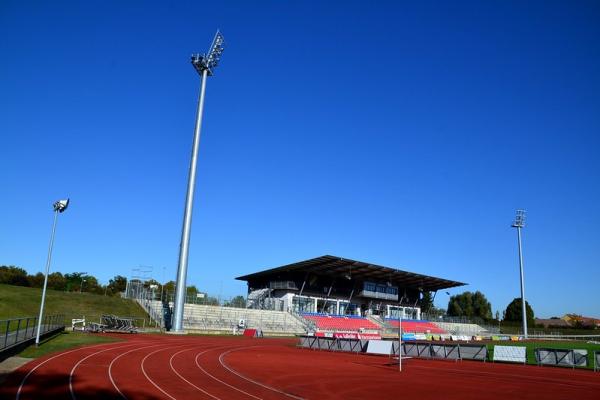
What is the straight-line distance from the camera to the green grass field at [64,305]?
42.4 m

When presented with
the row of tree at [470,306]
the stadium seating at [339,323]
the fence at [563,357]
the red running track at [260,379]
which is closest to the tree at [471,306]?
the row of tree at [470,306]

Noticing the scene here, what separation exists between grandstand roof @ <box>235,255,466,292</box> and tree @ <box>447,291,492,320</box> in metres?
46.6

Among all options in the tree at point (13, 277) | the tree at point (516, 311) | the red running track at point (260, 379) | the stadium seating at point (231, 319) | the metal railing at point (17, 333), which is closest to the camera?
the red running track at point (260, 379)

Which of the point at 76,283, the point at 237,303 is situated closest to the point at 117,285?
the point at 76,283

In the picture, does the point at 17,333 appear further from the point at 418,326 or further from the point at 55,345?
the point at 418,326

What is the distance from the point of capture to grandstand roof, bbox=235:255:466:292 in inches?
2745

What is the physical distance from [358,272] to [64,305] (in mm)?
46641

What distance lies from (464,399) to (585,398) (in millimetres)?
4524

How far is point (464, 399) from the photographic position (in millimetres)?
15891

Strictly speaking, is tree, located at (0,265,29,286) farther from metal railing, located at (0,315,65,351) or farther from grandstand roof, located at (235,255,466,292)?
metal railing, located at (0,315,65,351)

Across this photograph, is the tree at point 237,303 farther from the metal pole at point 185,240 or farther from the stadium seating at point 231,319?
the metal pole at point 185,240

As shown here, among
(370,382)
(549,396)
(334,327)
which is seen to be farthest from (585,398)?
(334,327)

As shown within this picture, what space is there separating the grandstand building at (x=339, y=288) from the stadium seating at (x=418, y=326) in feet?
9.61

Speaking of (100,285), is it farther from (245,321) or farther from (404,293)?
(404,293)
